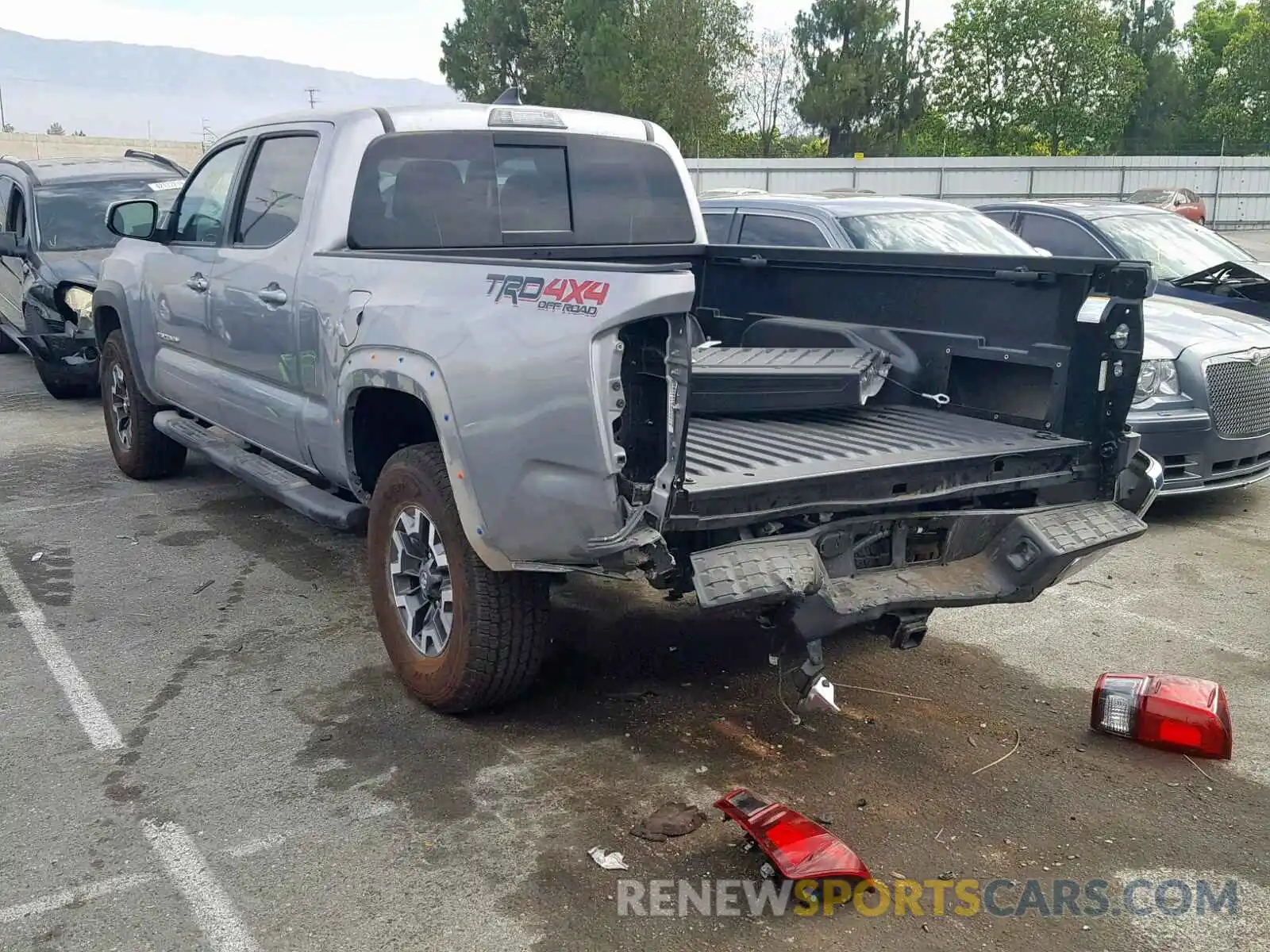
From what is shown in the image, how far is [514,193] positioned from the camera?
5.03 meters

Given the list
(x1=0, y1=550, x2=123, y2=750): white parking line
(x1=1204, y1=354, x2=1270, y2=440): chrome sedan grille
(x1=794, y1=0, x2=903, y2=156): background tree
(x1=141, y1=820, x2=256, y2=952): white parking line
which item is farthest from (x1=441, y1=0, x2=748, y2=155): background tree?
(x1=141, y1=820, x2=256, y2=952): white parking line

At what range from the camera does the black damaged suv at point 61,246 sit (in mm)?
9883

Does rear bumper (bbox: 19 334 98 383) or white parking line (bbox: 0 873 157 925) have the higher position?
rear bumper (bbox: 19 334 98 383)

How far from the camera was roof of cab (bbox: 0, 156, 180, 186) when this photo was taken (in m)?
11.0

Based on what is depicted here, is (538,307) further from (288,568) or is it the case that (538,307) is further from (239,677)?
(288,568)

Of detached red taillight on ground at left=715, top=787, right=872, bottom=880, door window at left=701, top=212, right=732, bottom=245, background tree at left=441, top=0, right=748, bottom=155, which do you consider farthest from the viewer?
background tree at left=441, top=0, right=748, bottom=155

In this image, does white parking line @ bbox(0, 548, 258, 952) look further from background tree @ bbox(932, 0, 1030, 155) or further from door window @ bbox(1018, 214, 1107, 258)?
background tree @ bbox(932, 0, 1030, 155)

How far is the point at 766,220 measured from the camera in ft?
26.0

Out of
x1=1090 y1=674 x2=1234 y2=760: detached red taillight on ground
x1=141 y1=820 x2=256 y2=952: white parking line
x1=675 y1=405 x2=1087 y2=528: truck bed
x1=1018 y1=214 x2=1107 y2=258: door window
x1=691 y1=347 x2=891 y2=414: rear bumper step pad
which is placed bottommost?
x1=141 y1=820 x2=256 y2=952: white parking line

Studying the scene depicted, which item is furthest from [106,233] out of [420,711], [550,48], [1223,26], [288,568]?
[1223,26]

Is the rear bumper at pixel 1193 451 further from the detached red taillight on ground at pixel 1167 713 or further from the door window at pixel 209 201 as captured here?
the door window at pixel 209 201

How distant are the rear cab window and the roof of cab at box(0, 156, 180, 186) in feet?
24.6

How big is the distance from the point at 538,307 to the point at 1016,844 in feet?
6.78

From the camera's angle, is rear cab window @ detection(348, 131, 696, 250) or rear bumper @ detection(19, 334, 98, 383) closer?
rear cab window @ detection(348, 131, 696, 250)
